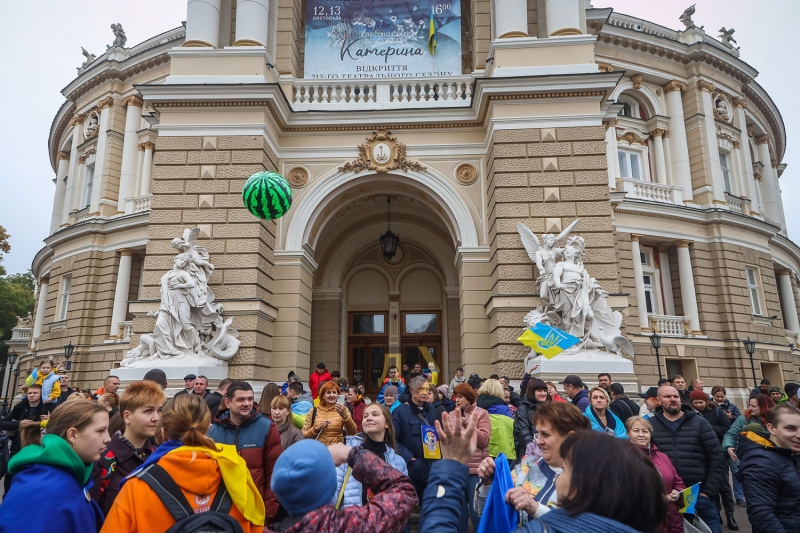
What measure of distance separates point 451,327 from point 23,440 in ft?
47.4

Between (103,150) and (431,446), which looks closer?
(431,446)

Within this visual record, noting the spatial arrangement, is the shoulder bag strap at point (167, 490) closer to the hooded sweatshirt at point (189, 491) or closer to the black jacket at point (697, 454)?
the hooded sweatshirt at point (189, 491)

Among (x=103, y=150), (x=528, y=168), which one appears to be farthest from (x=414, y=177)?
(x=103, y=150)

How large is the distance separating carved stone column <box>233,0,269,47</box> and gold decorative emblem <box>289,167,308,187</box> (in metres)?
3.16

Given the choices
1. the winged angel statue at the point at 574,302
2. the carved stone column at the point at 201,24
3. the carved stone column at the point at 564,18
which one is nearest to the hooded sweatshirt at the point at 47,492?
the winged angel statue at the point at 574,302

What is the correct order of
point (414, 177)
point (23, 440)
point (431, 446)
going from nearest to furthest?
point (23, 440) < point (431, 446) < point (414, 177)

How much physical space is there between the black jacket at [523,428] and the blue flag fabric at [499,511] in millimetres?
3093

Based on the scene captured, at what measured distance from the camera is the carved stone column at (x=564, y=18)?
12742 mm

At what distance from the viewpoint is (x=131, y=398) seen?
10.8 ft

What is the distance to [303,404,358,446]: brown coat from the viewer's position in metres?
5.10

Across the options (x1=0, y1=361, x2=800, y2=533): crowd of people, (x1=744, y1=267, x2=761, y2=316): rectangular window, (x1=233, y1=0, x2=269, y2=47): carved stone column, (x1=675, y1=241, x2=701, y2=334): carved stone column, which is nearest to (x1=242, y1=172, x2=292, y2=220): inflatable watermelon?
(x1=0, y1=361, x2=800, y2=533): crowd of people

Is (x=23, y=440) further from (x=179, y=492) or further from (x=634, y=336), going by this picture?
(x=634, y=336)

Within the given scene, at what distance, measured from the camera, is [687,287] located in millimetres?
20312

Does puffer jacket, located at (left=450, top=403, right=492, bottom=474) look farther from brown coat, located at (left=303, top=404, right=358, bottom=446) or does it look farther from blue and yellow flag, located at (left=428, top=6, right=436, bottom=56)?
blue and yellow flag, located at (left=428, top=6, right=436, bottom=56)
